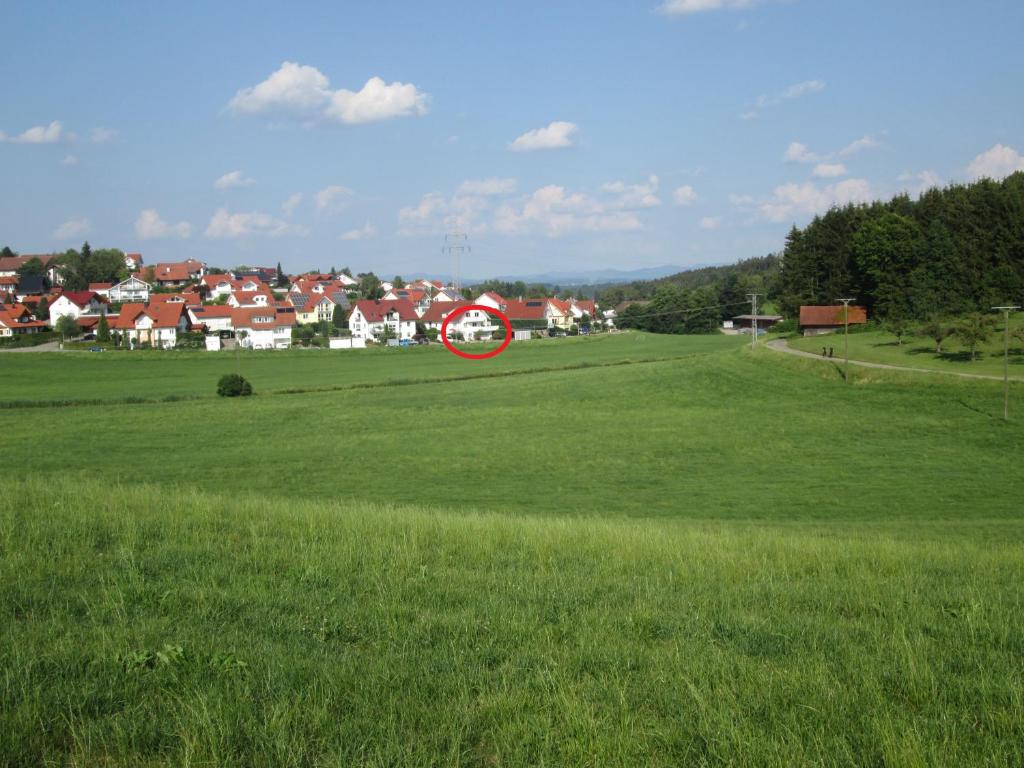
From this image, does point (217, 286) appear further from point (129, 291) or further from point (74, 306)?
point (74, 306)

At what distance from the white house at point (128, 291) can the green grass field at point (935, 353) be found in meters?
114

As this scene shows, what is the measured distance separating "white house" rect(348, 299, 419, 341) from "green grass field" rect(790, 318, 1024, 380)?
63.6 metres

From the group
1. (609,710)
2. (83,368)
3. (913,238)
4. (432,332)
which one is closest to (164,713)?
(609,710)

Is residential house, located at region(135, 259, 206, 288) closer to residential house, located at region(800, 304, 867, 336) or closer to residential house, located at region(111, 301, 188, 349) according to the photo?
residential house, located at region(111, 301, 188, 349)

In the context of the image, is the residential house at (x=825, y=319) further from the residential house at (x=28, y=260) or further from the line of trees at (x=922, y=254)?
the residential house at (x=28, y=260)

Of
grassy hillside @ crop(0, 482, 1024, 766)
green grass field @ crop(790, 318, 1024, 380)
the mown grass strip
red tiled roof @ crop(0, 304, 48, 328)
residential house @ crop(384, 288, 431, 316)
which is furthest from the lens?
residential house @ crop(384, 288, 431, 316)

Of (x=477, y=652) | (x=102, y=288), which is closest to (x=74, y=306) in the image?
(x=102, y=288)

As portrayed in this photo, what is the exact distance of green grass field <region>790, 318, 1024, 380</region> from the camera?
42094mm

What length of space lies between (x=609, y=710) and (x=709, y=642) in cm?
148

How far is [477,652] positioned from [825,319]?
241 ft

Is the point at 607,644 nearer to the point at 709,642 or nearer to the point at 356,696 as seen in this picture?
the point at 709,642

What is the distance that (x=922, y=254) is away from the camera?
67.1 metres

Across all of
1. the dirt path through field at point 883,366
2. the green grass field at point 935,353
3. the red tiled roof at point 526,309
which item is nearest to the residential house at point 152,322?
the red tiled roof at point 526,309

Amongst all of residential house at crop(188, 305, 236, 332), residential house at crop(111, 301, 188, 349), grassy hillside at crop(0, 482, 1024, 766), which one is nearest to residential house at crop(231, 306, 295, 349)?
residential house at crop(188, 305, 236, 332)
